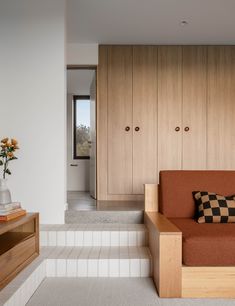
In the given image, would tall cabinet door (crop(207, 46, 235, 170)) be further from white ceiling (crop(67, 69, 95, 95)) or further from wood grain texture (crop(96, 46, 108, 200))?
white ceiling (crop(67, 69, 95, 95))

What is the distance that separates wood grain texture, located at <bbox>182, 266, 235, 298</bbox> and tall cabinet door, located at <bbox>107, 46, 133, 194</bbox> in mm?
2700

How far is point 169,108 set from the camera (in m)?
5.20

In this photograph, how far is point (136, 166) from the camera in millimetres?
5191

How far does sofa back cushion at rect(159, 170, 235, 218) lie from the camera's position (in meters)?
3.37

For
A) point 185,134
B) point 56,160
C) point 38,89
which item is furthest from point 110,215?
point 185,134

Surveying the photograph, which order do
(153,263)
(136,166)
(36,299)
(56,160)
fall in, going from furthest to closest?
(136,166)
(56,160)
(153,263)
(36,299)

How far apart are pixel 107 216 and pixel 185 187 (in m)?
0.93

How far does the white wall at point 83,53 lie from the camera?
5.04 metres

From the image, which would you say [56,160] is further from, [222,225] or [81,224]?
[222,225]

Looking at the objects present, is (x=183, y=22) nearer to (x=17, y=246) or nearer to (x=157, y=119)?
(x=157, y=119)

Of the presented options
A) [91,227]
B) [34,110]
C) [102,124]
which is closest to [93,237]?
[91,227]

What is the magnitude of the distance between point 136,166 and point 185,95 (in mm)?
1282

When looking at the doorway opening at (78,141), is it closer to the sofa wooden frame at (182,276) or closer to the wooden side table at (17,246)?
the wooden side table at (17,246)

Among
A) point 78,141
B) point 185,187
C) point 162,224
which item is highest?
point 78,141
